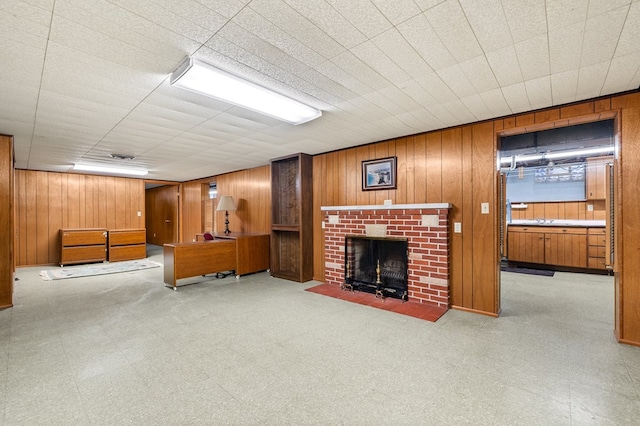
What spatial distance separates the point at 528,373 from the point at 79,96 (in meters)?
4.28

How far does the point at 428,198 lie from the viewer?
381 centimetres

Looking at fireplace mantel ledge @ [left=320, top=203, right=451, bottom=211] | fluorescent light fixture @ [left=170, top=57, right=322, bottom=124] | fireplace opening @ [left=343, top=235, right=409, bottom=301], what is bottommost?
fireplace opening @ [left=343, top=235, right=409, bottom=301]

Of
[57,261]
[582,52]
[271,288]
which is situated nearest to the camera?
[582,52]

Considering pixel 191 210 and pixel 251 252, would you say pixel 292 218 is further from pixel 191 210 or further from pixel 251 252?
pixel 191 210

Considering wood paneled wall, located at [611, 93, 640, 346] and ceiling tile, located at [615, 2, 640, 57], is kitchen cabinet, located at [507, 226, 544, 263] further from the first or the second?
ceiling tile, located at [615, 2, 640, 57]

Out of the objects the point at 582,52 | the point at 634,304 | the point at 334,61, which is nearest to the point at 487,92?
the point at 582,52

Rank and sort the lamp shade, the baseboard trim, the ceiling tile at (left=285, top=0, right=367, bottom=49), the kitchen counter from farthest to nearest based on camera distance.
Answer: the lamp shade < the kitchen counter < the baseboard trim < the ceiling tile at (left=285, top=0, right=367, bottom=49)

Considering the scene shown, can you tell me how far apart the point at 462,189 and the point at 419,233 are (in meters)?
0.76

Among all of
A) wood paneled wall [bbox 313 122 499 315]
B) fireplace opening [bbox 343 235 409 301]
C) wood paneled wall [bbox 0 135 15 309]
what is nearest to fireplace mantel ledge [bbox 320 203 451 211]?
wood paneled wall [bbox 313 122 499 315]

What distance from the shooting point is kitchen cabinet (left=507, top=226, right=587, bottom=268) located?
17.5ft

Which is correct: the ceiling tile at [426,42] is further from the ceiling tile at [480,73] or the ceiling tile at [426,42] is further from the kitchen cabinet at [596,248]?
the kitchen cabinet at [596,248]

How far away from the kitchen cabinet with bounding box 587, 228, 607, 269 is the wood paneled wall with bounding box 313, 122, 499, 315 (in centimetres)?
347

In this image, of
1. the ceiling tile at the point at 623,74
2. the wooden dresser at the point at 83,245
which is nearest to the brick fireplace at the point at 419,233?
the ceiling tile at the point at 623,74

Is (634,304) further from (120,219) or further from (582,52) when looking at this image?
(120,219)
